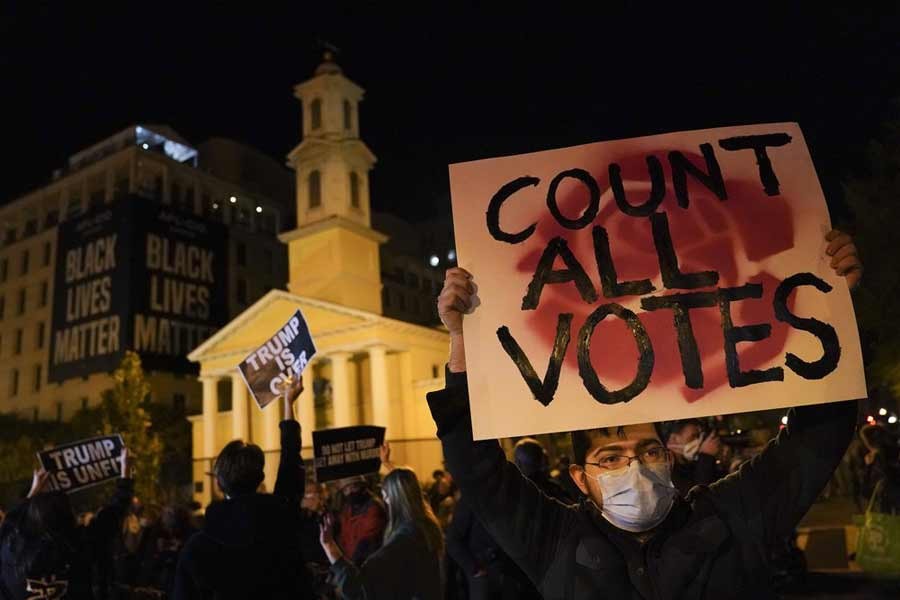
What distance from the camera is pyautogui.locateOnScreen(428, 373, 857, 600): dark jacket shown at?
2.30 m

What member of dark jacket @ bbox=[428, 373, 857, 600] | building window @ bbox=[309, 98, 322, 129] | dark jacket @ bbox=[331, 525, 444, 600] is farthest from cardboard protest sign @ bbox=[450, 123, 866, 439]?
building window @ bbox=[309, 98, 322, 129]

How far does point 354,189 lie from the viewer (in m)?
40.8

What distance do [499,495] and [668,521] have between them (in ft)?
1.75

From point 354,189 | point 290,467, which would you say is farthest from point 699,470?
point 354,189

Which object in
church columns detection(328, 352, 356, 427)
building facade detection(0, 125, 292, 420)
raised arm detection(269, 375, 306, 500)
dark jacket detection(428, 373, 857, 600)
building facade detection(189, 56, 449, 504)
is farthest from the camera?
building facade detection(0, 125, 292, 420)

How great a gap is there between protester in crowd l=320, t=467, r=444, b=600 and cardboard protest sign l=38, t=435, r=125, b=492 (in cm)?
386

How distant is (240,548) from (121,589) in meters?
5.49

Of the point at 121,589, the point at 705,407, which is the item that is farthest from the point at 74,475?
the point at 705,407

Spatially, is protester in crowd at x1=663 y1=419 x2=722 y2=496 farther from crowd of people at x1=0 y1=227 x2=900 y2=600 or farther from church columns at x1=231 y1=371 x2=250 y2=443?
church columns at x1=231 y1=371 x2=250 y2=443

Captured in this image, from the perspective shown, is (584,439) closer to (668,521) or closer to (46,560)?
(668,521)

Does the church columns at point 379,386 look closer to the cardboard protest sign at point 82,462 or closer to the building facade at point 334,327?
the building facade at point 334,327

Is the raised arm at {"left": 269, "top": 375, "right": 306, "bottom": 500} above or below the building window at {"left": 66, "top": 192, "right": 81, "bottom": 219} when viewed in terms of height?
below

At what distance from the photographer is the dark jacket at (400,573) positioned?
3854 mm

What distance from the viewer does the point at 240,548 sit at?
3.54 meters
